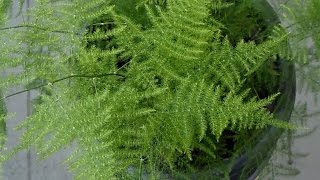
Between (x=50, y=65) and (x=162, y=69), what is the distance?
207 millimetres

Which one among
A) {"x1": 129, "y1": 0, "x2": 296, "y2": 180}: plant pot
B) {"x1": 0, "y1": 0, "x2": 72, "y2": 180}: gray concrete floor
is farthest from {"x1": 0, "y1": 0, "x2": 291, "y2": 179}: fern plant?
{"x1": 0, "y1": 0, "x2": 72, "y2": 180}: gray concrete floor

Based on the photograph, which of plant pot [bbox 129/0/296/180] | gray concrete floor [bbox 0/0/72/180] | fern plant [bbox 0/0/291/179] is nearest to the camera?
fern plant [bbox 0/0/291/179]

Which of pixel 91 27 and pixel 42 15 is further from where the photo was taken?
pixel 91 27

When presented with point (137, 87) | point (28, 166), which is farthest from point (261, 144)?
point (28, 166)

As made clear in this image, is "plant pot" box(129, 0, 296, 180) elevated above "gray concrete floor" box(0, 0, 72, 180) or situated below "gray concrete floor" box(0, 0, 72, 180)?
above

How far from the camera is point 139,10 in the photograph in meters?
1.17

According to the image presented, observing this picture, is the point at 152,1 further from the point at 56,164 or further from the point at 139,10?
the point at 56,164

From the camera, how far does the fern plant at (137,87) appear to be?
3.08 ft

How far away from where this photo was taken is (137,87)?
3.40ft

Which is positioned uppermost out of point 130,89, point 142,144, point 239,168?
point 130,89

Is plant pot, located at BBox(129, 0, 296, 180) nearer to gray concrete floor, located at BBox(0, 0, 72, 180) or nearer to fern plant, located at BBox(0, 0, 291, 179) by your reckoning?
fern plant, located at BBox(0, 0, 291, 179)

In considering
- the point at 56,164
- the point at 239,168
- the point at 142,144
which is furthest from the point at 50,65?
the point at 56,164

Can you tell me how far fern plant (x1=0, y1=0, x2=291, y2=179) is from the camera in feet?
3.08

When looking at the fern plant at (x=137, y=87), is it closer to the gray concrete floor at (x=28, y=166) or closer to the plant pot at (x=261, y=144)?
the plant pot at (x=261, y=144)
